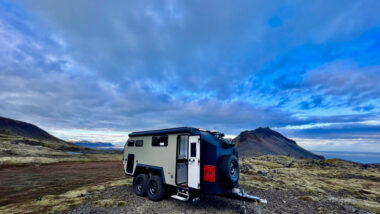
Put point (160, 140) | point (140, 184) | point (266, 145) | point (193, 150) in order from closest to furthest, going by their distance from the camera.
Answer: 1. point (193, 150)
2. point (160, 140)
3. point (140, 184)
4. point (266, 145)

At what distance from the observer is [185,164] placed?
32.0 ft

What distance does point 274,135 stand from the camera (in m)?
186

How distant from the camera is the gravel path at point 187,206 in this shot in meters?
8.83

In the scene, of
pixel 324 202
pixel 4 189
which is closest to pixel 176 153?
pixel 324 202

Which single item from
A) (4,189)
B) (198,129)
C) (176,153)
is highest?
(198,129)

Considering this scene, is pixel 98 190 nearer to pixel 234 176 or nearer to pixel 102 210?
pixel 102 210

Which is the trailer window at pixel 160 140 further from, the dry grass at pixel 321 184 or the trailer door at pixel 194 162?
the dry grass at pixel 321 184

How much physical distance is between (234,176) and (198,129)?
303 cm

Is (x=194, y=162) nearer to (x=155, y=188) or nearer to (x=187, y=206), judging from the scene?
(x=187, y=206)

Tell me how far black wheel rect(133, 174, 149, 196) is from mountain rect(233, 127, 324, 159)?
80.0 m

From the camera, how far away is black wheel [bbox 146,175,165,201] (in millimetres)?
9867

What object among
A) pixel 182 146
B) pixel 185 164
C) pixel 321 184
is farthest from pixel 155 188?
pixel 321 184

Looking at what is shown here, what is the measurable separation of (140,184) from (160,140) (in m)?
3.39

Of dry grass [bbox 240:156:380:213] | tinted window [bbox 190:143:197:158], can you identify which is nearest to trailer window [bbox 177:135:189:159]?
tinted window [bbox 190:143:197:158]
